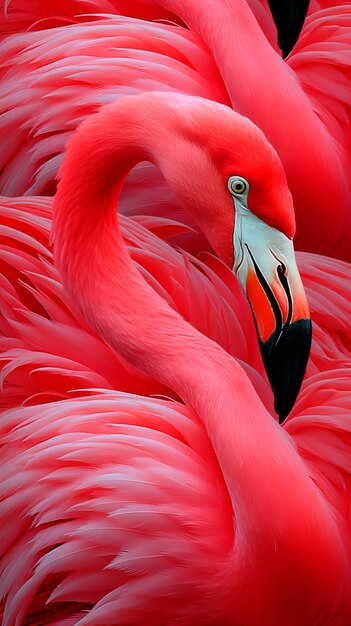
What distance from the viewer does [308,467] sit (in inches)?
86.3

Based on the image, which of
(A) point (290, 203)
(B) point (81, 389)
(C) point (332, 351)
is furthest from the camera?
(C) point (332, 351)

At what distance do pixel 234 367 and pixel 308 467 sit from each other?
275mm

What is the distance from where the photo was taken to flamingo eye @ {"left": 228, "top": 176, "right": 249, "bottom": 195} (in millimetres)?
1940

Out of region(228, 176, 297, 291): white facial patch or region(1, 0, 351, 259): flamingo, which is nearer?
region(228, 176, 297, 291): white facial patch

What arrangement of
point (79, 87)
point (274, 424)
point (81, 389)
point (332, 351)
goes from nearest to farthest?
point (274, 424), point (81, 389), point (332, 351), point (79, 87)

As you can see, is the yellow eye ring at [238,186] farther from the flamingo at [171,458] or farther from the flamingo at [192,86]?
the flamingo at [192,86]

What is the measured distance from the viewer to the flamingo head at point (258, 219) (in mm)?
1923

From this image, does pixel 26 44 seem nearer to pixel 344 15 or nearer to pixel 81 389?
pixel 344 15

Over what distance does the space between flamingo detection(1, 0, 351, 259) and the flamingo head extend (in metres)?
0.70

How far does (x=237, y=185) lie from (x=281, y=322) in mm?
259

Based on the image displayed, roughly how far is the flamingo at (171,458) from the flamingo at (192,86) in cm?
62

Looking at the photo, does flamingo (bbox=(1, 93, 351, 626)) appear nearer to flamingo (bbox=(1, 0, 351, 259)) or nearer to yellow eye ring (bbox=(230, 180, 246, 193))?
yellow eye ring (bbox=(230, 180, 246, 193))

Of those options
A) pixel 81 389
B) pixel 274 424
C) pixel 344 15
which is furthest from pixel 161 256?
pixel 344 15

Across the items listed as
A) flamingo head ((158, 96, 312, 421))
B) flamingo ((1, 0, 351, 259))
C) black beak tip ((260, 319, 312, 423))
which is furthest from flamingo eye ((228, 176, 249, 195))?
flamingo ((1, 0, 351, 259))
